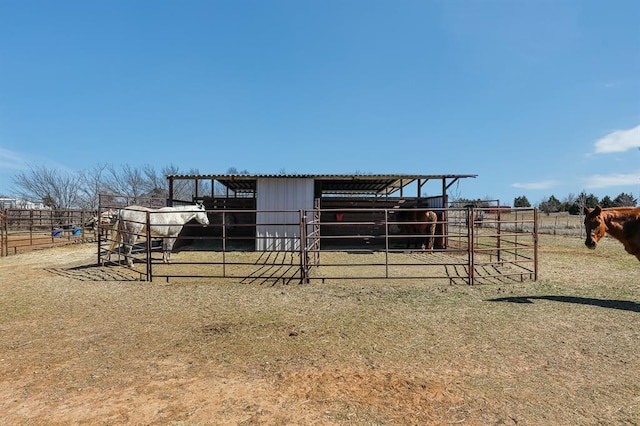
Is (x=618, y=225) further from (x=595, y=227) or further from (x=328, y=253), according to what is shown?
(x=328, y=253)

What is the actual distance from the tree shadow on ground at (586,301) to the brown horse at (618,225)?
0.96 meters

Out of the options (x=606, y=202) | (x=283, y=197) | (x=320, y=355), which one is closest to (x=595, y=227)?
(x=320, y=355)

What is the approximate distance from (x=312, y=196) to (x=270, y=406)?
32.9 ft

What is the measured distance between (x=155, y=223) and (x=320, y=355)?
Result: 8.45 meters

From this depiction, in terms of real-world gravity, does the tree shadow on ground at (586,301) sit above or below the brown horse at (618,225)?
below

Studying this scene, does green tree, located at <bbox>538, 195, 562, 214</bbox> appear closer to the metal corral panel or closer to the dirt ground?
the metal corral panel

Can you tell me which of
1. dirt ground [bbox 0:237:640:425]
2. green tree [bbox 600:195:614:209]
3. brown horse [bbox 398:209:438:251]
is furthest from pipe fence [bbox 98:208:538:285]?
green tree [bbox 600:195:614:209]

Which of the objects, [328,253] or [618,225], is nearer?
[618,225]

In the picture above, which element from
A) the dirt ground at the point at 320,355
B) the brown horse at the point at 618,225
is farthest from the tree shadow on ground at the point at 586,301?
the brown horse at the point at 618,225

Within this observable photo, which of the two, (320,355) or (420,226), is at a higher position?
(420,226)

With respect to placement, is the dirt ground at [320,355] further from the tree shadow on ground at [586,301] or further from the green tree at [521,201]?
the green tree at [521,201]

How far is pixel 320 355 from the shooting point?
3.60 meters

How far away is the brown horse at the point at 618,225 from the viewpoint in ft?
19.6

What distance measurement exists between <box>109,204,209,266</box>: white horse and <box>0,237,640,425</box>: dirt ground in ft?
9.15
